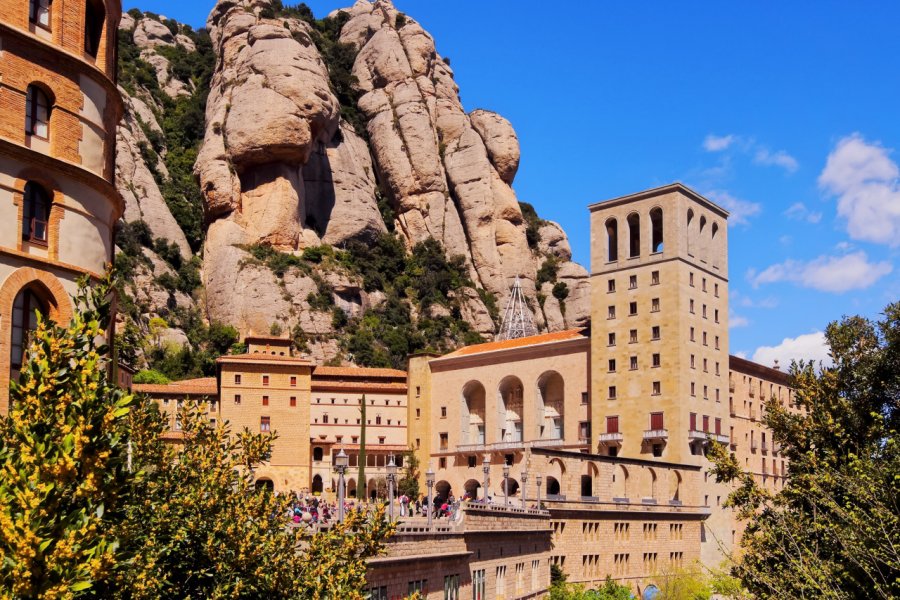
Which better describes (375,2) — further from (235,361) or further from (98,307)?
(98,307)

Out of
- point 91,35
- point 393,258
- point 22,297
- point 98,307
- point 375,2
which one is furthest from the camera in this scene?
point 375,2

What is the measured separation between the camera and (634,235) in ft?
254

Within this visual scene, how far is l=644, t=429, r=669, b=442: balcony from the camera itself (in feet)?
226

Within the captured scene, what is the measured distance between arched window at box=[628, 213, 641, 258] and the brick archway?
58998mm

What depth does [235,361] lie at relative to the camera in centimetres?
7612

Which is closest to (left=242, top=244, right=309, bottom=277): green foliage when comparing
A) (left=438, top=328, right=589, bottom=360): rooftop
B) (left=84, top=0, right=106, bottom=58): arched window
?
(left=438, top=328, right=589, bottom=360): rooftop

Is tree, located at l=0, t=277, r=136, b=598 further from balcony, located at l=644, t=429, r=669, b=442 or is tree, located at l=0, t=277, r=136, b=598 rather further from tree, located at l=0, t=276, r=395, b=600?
balcony, located at l=644, t=429, r=669, b=442

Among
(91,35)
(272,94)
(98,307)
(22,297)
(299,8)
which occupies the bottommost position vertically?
(98,307)

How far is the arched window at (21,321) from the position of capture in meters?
19.0

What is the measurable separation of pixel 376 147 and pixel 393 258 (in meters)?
16.1

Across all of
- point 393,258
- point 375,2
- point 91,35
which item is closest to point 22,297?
point 91,35

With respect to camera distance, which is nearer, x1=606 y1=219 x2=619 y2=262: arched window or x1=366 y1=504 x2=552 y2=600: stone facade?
x1=366 y1=504 x2=552 y2=600: stone facade

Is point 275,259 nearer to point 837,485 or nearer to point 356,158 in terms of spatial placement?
point 356,158

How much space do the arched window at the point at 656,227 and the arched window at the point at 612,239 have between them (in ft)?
9.00
